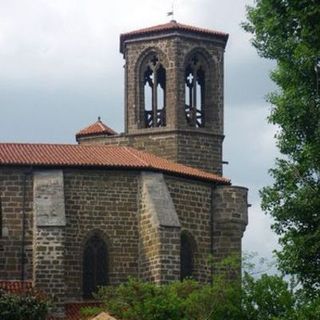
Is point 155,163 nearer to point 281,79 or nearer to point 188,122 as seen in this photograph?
point 188,122

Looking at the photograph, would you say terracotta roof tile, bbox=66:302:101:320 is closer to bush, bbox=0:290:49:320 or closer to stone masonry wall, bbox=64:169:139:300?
stone masonry wall, bbox=64:169:139:300

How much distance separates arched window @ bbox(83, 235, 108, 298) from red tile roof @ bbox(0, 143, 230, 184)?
2527 millimetres

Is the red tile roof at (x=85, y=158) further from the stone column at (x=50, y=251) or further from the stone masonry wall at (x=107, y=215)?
the stone column at (x=50, y=251)

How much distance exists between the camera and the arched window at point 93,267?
144 ft

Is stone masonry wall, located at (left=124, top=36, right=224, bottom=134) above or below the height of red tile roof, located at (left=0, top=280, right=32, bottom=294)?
above

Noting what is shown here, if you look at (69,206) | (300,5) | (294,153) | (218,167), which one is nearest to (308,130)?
(294,153)

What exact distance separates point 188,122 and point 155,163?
6.77 meters

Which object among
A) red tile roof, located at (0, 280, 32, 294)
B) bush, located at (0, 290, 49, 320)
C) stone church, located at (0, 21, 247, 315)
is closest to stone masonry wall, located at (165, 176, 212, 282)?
stone church, located at (0, 21, 247, 315)

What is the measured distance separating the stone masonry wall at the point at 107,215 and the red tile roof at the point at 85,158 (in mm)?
367

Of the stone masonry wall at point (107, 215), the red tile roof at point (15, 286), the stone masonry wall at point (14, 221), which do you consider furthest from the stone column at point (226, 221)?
the red tile roof at point (15, 286)

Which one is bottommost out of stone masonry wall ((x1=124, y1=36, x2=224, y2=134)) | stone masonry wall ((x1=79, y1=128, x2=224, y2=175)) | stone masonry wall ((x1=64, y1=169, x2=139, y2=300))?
stone masonry wall ((x1=64, y1=169, x2=139, y2=300))

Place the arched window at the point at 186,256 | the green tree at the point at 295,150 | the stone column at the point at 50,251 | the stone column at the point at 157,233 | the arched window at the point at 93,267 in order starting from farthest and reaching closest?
the arched window at the point at 186,256
the arched window at the point at 93,267
the stone column at the point at 157,233
the stone column at the point at 50,251
the green tree at the point at 295,150

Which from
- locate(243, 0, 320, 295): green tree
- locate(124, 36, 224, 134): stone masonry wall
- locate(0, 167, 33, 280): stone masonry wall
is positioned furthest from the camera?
locate(124, 36, 224, 134): stone masonry wall

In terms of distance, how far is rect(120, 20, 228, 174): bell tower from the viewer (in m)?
51.1
